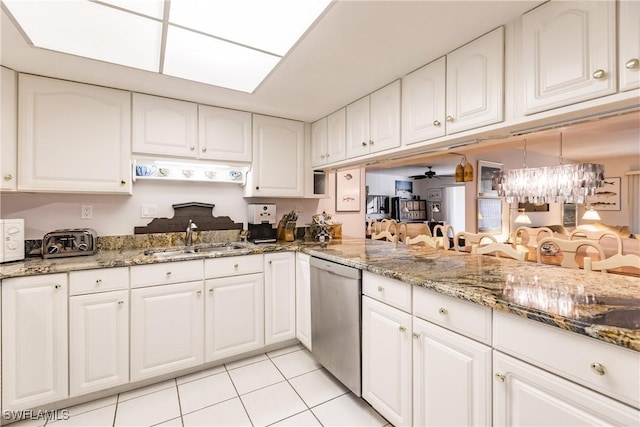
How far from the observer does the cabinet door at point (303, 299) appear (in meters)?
2.33

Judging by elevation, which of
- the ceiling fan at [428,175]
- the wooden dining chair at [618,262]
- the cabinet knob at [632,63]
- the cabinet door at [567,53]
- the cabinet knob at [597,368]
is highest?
the ceiling fan at [428,175]

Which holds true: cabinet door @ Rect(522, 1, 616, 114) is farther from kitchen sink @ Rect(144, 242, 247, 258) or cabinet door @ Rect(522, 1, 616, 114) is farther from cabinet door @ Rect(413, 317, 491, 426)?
kitchen sink @ Rect(144, 242, 247, 258)

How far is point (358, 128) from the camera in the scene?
2.38 m

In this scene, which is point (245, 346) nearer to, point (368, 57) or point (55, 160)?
point (55, 160)

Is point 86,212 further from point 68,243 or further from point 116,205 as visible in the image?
point 68,243

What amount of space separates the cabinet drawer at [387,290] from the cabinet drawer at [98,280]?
1539mm

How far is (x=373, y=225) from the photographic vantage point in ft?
22.6

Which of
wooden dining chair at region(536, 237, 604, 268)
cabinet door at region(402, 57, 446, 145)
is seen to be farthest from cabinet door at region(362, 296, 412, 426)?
wooden dining chair at region(536, 237, 604, 268)

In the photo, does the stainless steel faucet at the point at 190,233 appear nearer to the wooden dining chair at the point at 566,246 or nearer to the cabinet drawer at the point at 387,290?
the cabinet drawer at the point at 387,290

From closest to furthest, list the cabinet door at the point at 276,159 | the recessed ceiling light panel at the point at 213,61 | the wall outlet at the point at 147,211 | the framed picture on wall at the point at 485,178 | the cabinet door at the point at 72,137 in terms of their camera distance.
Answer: the recessed ceiling light panel at the point at 213,61, the cabinet door at the point at 72,137, the wall outlet at the point at 147,211, the cabinet door at the point at 276,159, the framed picture on wall at the point at 485,178

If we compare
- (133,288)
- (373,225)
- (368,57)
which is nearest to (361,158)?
(368,57)

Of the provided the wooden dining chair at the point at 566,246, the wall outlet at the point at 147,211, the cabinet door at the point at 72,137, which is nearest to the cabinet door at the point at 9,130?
the cabinet door at the point at 72,137

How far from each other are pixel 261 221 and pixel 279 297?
0.73 m

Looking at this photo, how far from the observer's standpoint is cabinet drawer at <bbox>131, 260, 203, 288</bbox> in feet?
6.34
